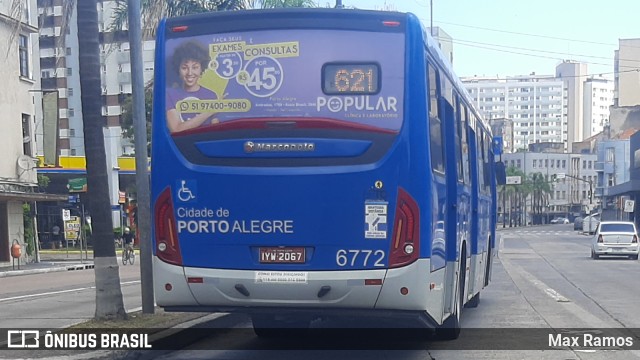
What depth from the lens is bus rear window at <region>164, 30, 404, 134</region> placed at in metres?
8.95

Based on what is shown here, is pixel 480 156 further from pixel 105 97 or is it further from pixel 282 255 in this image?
pixel 105 97

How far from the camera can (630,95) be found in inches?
5123

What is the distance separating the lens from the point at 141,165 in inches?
536

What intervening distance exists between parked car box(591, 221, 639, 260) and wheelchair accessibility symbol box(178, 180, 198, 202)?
103ft

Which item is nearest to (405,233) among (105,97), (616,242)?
(616,242)

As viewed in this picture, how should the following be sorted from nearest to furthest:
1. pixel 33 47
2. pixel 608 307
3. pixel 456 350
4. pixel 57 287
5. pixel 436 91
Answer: pixel 436 91 → pixel 456 350 → pixel 608 307 → pixel 57 287 → pixel 33 47

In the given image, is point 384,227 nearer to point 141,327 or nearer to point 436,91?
point 436,91

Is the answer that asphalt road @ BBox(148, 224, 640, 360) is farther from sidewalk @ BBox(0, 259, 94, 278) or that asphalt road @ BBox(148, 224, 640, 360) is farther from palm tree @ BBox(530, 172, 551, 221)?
palm tree @ BBox(530, 172, 551, 221)

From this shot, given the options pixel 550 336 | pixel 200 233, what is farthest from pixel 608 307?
pixel 200 233

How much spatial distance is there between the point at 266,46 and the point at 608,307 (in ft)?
33.7

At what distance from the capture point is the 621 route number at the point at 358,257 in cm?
886

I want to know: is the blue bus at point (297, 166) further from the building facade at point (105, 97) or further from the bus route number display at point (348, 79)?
the building facade at point (105, 97)

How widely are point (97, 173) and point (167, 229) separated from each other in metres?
3.47

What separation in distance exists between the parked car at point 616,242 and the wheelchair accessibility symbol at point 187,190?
31453 millimetres
